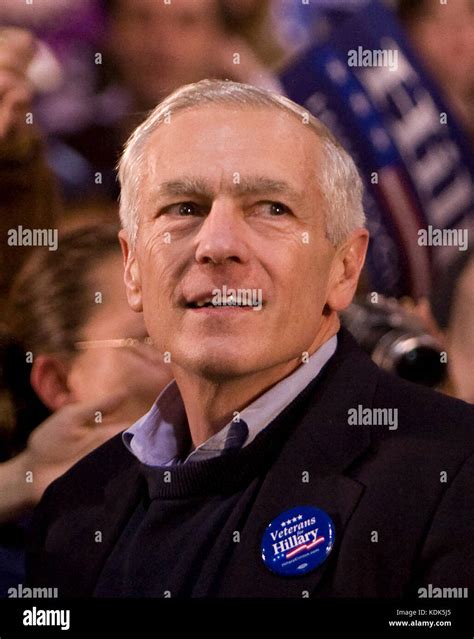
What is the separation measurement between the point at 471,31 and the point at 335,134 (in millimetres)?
455

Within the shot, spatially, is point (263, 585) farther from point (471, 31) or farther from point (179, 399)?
point (471, 31)

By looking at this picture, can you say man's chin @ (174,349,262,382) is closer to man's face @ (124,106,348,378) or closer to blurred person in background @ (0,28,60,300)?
man's face @ (124,106,348,378)

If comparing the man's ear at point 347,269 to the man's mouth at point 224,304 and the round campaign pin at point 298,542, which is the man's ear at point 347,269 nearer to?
the man's mouth at point 224,304

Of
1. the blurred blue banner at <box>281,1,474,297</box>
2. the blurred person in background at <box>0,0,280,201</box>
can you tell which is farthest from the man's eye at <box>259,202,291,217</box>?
the blurred person in background at <box>0,0,280,201</box>

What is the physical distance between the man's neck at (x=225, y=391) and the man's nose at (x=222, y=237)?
286mm

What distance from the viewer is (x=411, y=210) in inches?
119

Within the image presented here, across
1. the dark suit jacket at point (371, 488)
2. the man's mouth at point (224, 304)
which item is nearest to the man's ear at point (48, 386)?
the man's mouth at point (224, 304)

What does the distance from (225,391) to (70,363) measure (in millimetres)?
478

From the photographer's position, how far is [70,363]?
3.08 metres

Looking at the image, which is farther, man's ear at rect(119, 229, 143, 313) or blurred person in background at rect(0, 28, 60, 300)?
blurred person in background at rect(0, 28, 60, 300)

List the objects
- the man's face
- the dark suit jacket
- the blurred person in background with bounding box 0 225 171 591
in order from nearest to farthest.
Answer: the dark suit jacket → the man's face → the blurred person in background with bounding box 0 225 171 591

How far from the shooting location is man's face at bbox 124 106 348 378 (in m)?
2.79

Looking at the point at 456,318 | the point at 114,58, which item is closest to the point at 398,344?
the point at 456,318

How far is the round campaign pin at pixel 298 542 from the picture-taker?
107 inches
